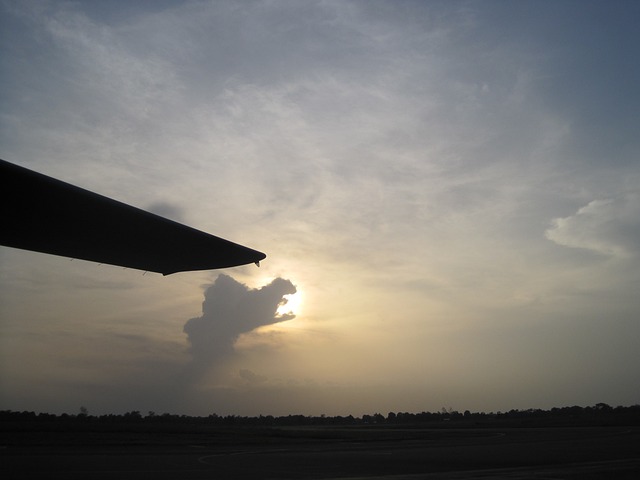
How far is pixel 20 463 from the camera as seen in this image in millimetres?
16906

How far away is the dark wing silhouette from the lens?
9820 millimetres

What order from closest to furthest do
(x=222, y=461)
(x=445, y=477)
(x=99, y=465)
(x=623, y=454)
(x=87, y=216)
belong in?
(x=87, y=216)
(x=445, y=477)
(x=99, y=465)
(x=222, y=461)
(x=623, y=454)

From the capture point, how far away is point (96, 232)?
1221 cm

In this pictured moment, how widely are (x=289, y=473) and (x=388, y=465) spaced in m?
4.18

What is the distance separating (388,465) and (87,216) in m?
11.7

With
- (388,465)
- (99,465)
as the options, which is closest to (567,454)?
(388,465)

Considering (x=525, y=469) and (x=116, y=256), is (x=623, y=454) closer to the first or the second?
(x=525, y=469)

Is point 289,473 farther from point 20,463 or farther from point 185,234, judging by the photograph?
point 20,463

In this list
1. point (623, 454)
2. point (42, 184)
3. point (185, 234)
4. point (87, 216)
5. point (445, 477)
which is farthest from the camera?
point (623, 454)

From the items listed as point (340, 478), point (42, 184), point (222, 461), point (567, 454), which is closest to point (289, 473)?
point (340, 478)

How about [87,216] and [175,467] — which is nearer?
[87,216]

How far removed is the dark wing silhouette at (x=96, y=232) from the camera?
9.82 meters

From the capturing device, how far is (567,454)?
20672 millimetres

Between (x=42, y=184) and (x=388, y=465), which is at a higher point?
(x=42, y=184)
